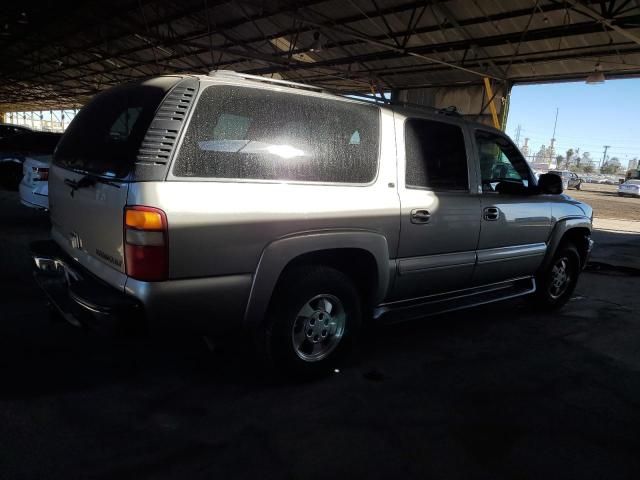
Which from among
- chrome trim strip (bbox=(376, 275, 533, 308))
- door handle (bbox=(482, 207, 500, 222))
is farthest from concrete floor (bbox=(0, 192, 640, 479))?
door handle (bbox=(482, 207, 500, 222))

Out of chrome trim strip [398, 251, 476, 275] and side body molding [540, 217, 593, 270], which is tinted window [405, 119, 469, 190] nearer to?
chrome trim strip [398, 251, 476, 275]

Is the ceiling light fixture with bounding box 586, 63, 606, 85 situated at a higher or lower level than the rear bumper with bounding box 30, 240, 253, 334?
higher

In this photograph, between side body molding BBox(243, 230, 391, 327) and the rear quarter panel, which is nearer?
the rear quarter panel

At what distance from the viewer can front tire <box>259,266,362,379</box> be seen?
284 centimetres

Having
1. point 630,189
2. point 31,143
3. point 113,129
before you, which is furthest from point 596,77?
point 630,189

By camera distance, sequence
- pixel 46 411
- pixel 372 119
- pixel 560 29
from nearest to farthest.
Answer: pixel 46 411 < pixel 372 119 < pixel 560 29

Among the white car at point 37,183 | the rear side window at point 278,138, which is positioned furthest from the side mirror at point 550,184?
the white car at point 37,183

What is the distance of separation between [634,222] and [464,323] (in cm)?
1426

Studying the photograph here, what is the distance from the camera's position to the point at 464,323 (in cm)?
459

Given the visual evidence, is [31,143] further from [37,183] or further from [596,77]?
[596,77]

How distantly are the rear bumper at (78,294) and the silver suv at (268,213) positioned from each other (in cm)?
1

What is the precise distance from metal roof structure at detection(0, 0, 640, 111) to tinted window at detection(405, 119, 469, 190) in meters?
6.99

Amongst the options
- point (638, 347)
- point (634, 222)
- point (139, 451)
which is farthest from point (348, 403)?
point (634, 222)

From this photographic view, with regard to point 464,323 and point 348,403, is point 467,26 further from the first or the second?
point 348,403
